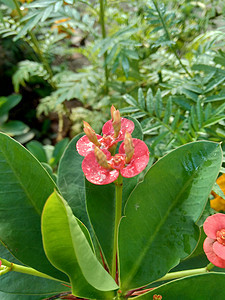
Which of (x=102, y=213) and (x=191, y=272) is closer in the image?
(x=191, y=272)

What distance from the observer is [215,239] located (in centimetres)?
46

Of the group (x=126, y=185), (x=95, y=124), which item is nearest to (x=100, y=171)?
(x=126, y=185)

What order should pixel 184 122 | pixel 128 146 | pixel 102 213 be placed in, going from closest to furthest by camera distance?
pixel 128 146 < pixel 102 213 < pixel 184 122

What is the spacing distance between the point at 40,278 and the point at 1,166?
228 mm

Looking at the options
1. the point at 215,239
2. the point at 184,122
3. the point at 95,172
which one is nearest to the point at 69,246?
the point at 95,172

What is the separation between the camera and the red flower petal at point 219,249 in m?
0.43

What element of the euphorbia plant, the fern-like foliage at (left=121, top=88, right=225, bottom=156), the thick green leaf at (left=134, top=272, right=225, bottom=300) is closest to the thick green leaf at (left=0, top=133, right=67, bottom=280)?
the euphorbia plant

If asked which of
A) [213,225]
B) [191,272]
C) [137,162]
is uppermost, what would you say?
[137,162]

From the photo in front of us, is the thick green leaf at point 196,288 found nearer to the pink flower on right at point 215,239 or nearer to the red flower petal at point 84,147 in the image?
the pink flower on right at point 215,239

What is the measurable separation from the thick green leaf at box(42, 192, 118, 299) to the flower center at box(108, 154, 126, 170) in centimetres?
9

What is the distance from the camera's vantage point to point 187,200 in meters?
0.54

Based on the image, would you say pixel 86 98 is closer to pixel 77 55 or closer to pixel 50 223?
pixel 77 55

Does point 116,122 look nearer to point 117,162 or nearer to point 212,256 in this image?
point 117,162

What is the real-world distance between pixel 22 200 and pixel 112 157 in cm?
19
